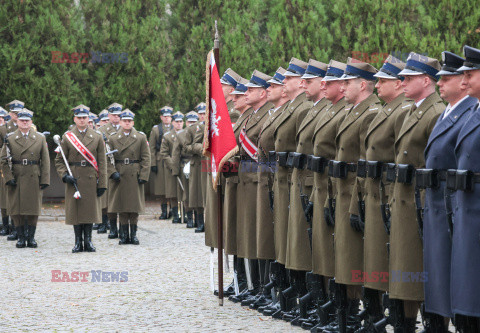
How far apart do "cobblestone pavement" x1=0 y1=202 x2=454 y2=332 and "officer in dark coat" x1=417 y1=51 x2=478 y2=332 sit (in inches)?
90.9

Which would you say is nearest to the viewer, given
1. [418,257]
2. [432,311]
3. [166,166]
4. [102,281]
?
[432,311]

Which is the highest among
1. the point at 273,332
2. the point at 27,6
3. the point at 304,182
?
the point at 27,6

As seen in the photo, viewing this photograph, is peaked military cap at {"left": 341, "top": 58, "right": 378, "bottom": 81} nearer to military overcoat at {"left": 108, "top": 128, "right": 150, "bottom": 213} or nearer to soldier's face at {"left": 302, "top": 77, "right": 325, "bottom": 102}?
soldier's face at {"left": 302, "top": 77, "right": 325, "bottom": 102}

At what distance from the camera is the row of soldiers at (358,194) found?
6.54m

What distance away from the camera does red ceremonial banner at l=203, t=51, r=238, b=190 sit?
391 inches

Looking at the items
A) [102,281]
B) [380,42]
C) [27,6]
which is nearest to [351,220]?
[102,281]

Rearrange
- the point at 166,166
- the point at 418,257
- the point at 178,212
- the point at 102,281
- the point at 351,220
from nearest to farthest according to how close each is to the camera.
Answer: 1. the point at 418,257
2. the point at 351,220
3. the point at 102,281
4. the point at 166,166
5. the point at 178,212

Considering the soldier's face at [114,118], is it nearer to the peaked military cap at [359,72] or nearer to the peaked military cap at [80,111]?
the peaked military cap at [80,111]

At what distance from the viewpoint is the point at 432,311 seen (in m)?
6.73

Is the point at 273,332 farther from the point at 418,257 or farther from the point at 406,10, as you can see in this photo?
the point at 406,10

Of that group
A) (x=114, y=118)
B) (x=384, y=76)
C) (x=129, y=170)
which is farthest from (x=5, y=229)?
(x=384, y=76)

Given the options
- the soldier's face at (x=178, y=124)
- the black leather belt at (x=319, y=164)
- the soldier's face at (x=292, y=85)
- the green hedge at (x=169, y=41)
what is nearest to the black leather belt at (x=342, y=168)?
the black leather belt at (x=319, y=164)

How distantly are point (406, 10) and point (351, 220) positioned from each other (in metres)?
15.1

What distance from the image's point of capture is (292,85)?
958 cm
